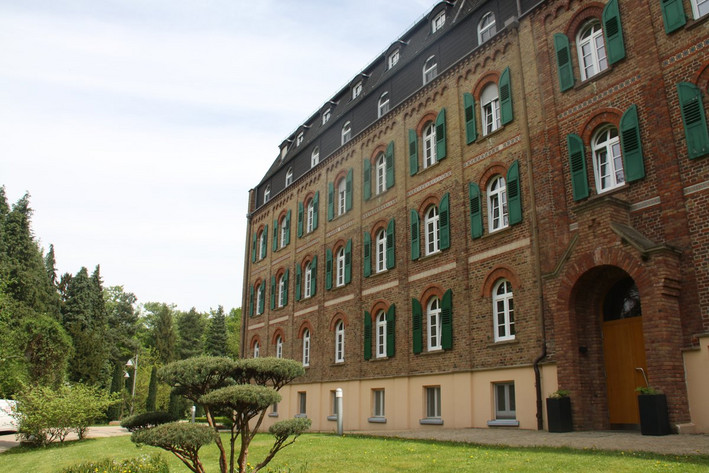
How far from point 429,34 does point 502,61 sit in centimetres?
587

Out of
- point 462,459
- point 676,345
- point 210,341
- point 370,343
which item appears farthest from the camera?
point 210,341

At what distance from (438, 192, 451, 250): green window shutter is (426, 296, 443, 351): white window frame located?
194cm

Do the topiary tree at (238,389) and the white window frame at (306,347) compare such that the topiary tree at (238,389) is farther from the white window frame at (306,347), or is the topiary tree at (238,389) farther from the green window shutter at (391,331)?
the white window frame at (306,347)

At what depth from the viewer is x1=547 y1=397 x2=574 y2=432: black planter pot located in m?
13.7

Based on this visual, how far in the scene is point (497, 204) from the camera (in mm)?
18031

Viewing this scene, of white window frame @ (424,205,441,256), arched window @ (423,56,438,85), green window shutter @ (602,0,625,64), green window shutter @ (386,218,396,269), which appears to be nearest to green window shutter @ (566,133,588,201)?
green window shutter @ (602,0,625,64)

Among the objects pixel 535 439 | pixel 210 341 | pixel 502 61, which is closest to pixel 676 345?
pixel 535 439

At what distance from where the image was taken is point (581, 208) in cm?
1402

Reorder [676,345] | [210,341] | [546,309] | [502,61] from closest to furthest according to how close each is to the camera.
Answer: [676,345], [546,309], [502,61], [210,341]

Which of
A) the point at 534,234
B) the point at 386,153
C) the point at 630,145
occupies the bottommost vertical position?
the point at 534,234

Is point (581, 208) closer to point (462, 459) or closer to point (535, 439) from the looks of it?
point (535, 439)

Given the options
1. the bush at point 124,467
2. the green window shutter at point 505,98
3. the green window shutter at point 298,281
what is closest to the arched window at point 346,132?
the green window shutter at point 298,281

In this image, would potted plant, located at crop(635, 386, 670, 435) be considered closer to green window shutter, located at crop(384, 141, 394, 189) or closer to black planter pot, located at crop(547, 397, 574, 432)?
black planter pot, located at crop(547, 397, 574, 432)

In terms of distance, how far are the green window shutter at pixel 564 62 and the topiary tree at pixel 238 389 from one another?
11074 mm
